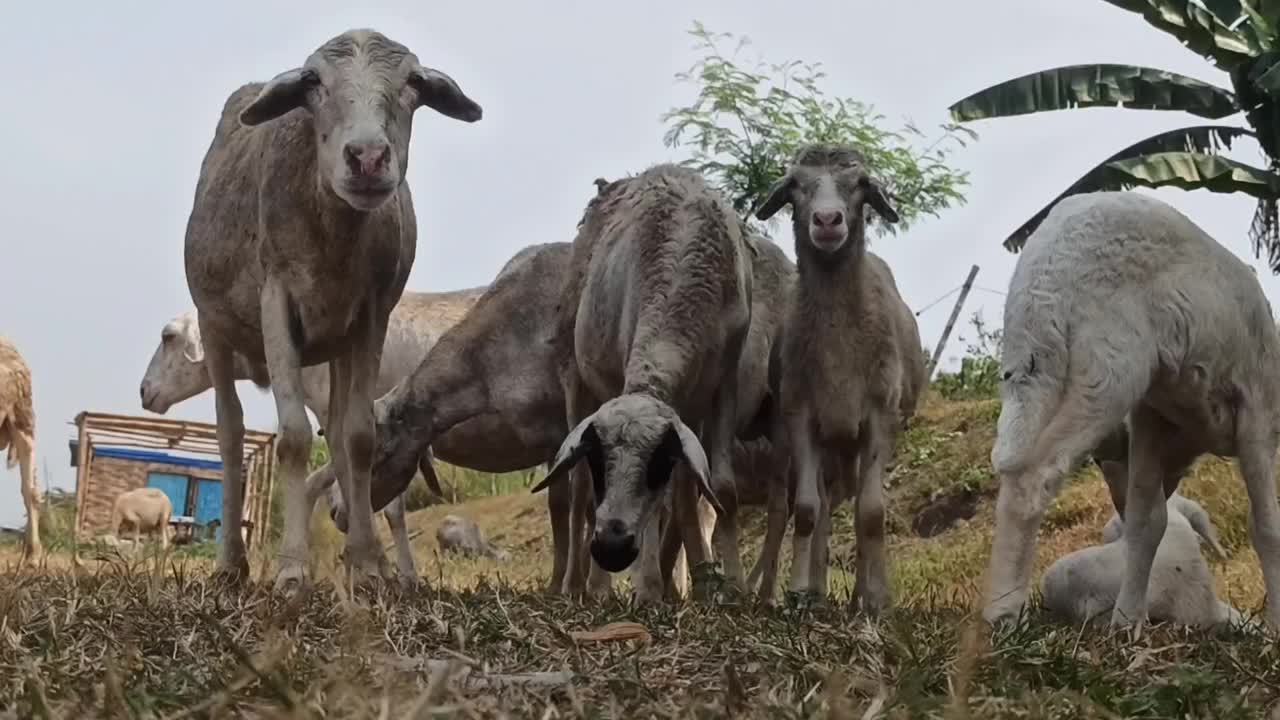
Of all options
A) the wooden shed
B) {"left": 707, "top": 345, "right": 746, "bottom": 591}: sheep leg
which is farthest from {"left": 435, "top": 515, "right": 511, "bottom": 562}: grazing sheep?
{"left": 707, "top": 345, "right": 746, "bottom": 591}: sheep leg

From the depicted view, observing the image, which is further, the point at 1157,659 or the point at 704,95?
the point at 704,95

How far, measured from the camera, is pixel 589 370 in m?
7.80

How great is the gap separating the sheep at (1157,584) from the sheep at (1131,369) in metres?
0.62

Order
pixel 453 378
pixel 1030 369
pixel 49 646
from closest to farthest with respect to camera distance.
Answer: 1. pixel 49 646
2. pixel 1030 369
3. pixel 453 378

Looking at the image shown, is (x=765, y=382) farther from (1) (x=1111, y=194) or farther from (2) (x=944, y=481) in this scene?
(2) (x=944, y=481)

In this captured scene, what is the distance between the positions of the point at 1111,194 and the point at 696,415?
8.31 feet

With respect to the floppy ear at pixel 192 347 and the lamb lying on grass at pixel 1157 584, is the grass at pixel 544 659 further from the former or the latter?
the floppy ear at pixel 192 347

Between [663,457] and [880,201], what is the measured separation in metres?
2.17

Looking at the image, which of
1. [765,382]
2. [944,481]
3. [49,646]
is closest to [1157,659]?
[49,646]

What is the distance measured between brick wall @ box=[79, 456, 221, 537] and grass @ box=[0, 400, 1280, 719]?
46.6ft

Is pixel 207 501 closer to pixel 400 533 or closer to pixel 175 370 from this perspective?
pixel 175 370

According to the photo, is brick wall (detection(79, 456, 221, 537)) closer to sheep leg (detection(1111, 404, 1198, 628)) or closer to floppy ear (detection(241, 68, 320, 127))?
floppy ear (detection(241, 68, 320, 127))

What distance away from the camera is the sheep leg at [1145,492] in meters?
6.10

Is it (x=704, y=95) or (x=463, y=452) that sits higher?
(x=704, y=95)
